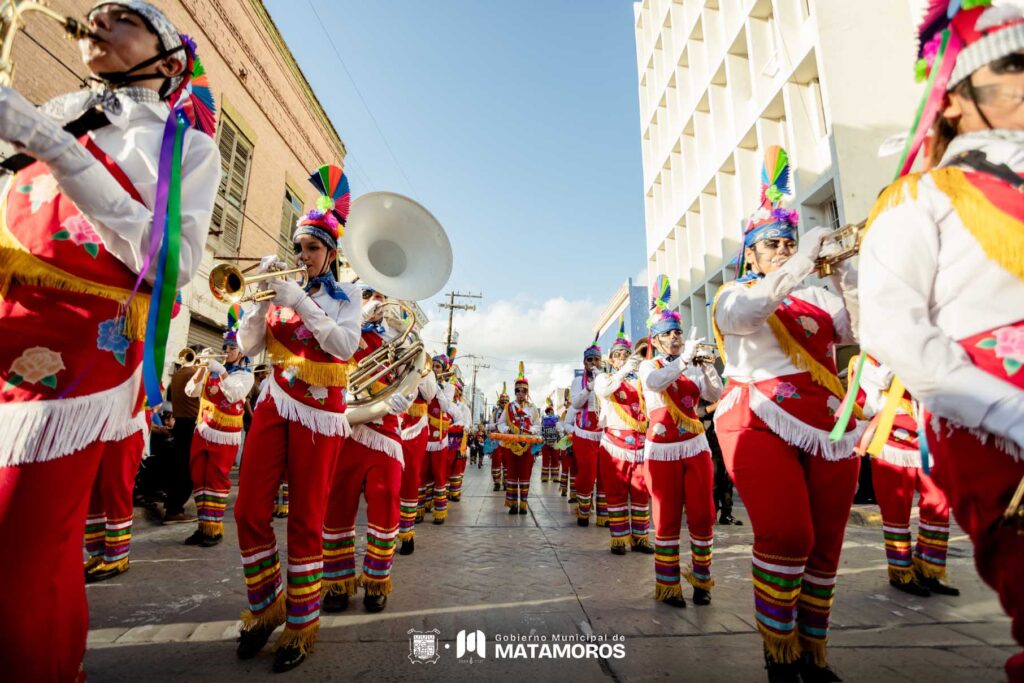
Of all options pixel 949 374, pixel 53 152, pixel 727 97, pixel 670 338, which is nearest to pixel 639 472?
pixel 670 338

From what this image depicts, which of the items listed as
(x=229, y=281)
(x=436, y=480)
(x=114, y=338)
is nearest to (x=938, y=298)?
(x=114, y=338)

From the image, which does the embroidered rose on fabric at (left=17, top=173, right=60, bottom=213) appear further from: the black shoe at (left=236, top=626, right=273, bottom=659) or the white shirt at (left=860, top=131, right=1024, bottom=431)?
the white shirt at (left=860, top=131, right=1024, bottom=431)

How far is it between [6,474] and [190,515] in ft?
20.2

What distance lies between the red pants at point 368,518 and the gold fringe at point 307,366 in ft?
2.71

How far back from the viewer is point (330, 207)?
340 centimetres

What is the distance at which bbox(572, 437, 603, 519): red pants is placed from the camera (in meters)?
6.87

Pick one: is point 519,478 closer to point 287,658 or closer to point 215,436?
point 215,436

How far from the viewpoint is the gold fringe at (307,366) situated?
2688 mm

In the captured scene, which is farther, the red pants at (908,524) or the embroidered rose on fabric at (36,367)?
the red pants at (908,524)

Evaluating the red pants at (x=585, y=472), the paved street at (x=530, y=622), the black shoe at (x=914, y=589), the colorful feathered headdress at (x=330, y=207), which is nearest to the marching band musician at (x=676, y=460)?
the paved street at (x=530, y=622)

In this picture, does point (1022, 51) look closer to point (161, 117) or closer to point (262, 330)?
point (161, 117)

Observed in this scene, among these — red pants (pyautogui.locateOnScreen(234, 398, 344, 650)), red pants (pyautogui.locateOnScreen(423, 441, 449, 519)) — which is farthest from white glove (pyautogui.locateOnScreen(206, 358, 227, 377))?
red pants (pyautogui.locateOnScreen(234, 398, 344, 650))

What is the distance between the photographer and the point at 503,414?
31.4ft

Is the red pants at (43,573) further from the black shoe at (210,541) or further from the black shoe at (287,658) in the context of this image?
the black shoe at (210,541)
